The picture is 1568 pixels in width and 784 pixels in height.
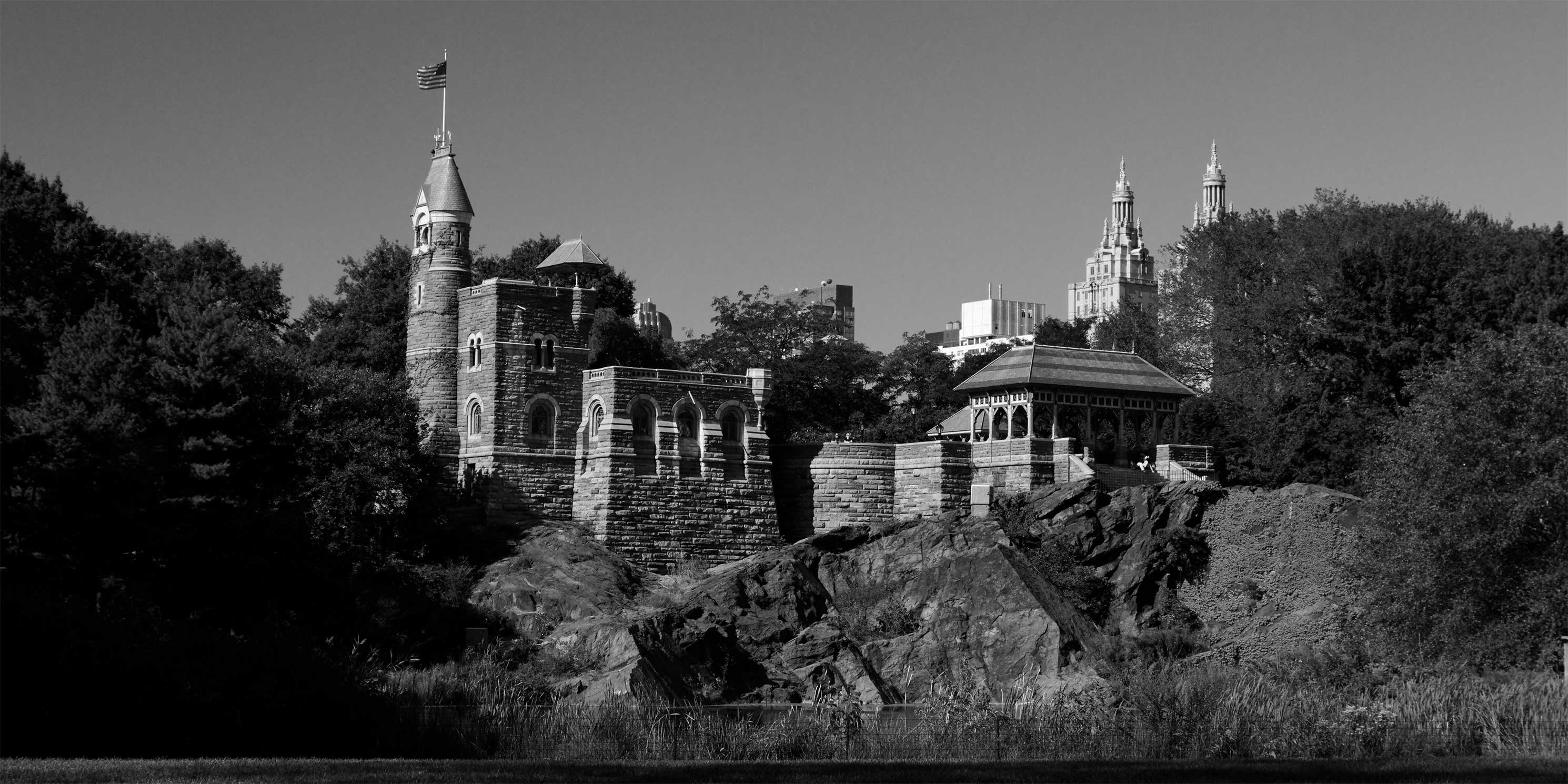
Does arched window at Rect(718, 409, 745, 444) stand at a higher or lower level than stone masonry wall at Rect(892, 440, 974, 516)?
higher

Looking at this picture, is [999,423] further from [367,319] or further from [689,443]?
[367,319]

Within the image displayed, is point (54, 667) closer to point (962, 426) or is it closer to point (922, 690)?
point (922, 690)

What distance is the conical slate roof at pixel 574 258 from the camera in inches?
2360

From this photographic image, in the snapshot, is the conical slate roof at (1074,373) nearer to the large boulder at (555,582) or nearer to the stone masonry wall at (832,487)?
the stone masonry wall at (832,487)

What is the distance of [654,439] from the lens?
5375cm

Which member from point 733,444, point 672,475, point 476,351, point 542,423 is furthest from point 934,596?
point 476,351

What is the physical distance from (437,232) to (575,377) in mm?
5878

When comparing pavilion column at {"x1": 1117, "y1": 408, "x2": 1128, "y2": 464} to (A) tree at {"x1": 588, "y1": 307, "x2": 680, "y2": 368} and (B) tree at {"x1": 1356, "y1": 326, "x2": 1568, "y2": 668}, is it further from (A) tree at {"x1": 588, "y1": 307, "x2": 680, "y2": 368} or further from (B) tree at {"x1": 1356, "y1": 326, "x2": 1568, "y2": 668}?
(A) tree at {"x1": 588, "y1": 307, "x2": 680, "y2": 368}

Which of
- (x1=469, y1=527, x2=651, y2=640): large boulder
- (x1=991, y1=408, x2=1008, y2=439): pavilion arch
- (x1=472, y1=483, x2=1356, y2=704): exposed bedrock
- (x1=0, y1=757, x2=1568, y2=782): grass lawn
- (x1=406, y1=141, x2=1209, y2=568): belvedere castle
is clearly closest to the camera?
(x1=0, y1=757, x2=1568, y2=782): grass lawn

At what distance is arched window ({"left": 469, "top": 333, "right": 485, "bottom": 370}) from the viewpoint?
176 feet

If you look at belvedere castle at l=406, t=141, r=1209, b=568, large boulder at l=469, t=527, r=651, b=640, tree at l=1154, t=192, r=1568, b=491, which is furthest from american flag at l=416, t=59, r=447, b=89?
tree at l=1154, t=192, r=1568, b=491

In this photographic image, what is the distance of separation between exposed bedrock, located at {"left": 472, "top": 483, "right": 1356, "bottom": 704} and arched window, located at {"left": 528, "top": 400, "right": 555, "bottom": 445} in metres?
2.92

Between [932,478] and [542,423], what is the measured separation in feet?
36.0

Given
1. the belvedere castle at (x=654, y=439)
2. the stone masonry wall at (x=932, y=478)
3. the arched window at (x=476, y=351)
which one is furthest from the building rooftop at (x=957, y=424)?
the arched window at (x=476, y=351)
